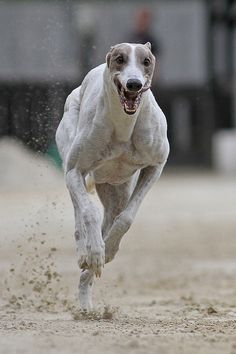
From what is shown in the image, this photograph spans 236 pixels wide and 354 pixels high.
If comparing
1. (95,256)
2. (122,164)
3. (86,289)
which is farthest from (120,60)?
(86,289)

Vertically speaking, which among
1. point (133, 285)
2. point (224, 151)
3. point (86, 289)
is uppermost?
point (86, 289)

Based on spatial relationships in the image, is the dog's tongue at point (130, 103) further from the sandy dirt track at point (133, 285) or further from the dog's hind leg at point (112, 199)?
the sandy dirt track at point (133, 285)

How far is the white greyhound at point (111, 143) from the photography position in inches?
241

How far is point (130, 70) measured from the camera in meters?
6.03

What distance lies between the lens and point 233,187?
19484 millimetres

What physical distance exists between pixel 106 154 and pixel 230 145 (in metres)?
18.1

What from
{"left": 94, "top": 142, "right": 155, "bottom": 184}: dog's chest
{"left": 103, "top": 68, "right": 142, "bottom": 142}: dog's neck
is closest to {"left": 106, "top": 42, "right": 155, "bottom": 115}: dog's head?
{"left": 103, "top": 68, "right": 142, "bottom": 142}: dog's neck

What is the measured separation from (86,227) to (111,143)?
1.77 feet

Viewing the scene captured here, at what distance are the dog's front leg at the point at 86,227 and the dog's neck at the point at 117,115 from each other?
387 millimetres

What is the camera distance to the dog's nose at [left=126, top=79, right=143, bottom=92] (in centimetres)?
589

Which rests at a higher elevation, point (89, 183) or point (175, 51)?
point (89, 183)

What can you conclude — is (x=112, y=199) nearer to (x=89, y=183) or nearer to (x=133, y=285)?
(x=89, y=183)

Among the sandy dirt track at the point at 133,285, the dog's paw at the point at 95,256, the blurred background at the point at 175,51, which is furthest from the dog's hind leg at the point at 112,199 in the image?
the blurred background at the point at 175,51

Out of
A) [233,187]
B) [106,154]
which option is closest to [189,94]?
[233,187]
